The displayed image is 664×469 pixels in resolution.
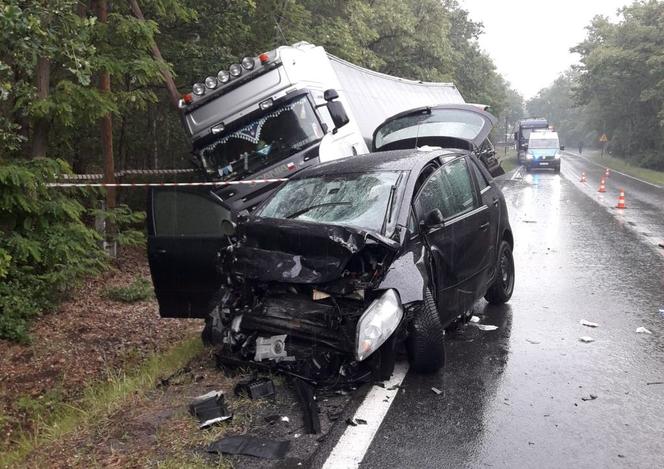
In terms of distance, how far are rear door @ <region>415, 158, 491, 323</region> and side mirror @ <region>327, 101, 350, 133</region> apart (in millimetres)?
3555

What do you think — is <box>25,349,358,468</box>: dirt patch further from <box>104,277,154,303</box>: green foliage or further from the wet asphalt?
<box>104,277,154,303</box>: green foliage

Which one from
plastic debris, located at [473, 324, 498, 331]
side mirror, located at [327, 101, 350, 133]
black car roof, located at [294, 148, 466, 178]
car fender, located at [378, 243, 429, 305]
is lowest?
plastic debris, located at [473, 324, 498, 331]

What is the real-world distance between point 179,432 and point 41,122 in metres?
5.57

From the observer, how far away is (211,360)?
5008 millimetres

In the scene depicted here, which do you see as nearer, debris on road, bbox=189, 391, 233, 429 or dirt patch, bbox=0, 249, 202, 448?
debris on road, bbox=189, 391, 233, 429

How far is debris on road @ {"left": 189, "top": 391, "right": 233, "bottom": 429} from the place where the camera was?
383 centimetres

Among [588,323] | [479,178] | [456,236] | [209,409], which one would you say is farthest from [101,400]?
[588,323]

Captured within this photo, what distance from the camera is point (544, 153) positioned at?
33438 millimetres

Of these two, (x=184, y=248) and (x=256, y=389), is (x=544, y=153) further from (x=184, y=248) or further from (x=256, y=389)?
(x=256, y=389)

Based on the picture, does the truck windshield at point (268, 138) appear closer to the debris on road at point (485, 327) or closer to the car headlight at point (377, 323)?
the debris on road at point (485, 327)

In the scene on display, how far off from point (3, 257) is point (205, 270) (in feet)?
6.23

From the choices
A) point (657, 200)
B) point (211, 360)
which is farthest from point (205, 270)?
point (657, 200)

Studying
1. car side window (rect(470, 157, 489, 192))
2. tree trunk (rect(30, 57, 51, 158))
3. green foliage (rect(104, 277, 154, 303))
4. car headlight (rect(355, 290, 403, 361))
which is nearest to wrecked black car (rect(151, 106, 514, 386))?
car headlight (rect(355, 290, 403, 361))

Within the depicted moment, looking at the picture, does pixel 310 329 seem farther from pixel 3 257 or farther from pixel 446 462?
pixel 3 257
